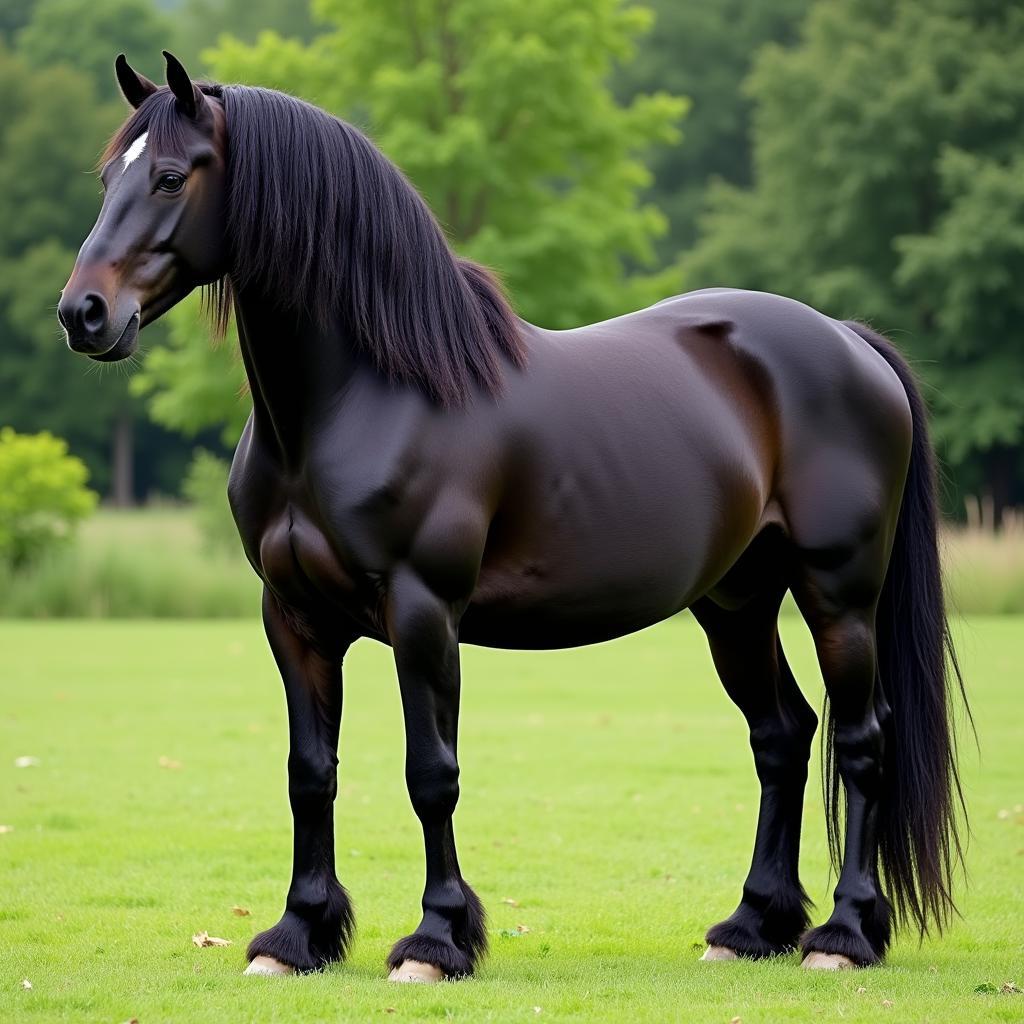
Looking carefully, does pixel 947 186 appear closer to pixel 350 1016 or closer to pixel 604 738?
pixel 604 738

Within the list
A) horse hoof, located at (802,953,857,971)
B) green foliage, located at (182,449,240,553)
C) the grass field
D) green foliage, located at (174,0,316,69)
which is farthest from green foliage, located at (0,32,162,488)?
horse hoof, located at (802,953,857,971)

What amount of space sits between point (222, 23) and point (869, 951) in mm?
66247

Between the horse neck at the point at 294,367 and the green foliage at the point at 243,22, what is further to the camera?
the green foliage at the point at 243,22

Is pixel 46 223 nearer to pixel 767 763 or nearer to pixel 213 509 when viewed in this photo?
pixel 213 509

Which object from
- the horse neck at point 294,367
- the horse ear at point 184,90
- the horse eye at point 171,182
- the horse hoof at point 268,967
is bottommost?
the horse hoof at point 268,967

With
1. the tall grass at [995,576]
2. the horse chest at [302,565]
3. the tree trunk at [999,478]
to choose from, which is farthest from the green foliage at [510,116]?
the horse chest at [302,565]

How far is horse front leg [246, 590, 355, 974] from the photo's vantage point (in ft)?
16.5

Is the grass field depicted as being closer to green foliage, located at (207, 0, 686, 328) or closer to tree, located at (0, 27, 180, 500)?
green foliage, located at (207, 0, 686, 328)

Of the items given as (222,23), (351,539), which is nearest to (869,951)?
(351,539)

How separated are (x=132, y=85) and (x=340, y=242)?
770mm

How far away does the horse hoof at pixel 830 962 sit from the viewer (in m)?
5.26

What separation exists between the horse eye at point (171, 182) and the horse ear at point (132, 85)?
1.08 ft

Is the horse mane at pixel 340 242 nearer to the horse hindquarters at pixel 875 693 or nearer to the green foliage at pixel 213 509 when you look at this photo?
the horse hindquarters at pixel 875 693

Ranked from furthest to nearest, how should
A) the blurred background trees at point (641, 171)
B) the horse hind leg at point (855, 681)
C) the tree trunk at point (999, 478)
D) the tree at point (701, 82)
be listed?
the tree at point (701, 82), the tree trunk at point (999, 478), the blurred background trees at point (641, 171), the horse hind leg at point (855, 681)
